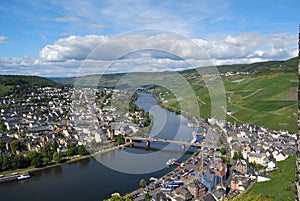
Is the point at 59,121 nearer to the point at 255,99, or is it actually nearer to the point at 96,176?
the point at 96,176

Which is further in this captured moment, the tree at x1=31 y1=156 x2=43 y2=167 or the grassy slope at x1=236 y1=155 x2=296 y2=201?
the tree at x1=31 y1=156 x2=43 y2=167

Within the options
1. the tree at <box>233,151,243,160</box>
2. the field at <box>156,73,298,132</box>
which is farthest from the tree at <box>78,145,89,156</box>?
the field at <box>156,73,298,132</box>

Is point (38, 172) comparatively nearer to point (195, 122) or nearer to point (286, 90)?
point (195, 122)

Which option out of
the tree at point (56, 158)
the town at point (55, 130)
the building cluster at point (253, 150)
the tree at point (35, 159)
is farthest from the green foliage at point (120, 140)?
the building cluster at point (253, 150)

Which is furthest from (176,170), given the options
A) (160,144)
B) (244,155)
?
(160,144)

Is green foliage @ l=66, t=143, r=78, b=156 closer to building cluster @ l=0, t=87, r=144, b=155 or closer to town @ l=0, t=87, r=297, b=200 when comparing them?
town @ l=0, t=87, r=297, b=200

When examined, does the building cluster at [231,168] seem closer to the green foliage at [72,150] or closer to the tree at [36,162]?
the green foliage at [72,150]
